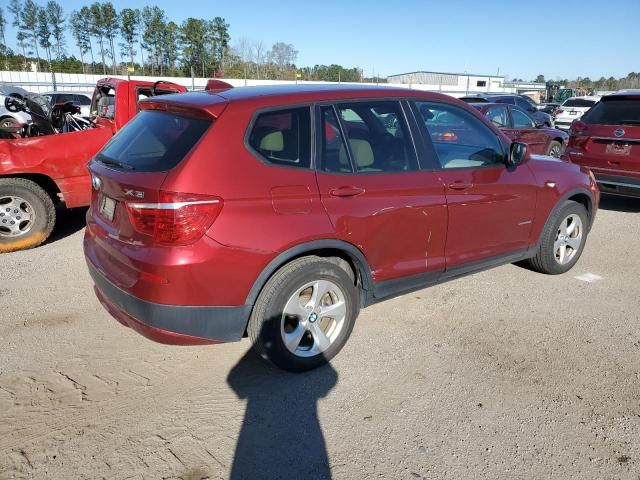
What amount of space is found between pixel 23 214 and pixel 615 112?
8.22m

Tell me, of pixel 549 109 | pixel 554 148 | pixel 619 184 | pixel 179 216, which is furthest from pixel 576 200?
pixel 549 109

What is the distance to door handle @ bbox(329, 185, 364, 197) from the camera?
3.13 m

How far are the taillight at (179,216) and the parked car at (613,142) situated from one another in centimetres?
671

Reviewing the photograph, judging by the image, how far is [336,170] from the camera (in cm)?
319

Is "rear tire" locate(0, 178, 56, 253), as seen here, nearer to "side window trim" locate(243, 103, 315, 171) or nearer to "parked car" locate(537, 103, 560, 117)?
"side window trim" locate(243, 103, 315, 171)

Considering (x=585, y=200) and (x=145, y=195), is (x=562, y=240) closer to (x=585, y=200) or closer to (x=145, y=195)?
(x=585, y=200)

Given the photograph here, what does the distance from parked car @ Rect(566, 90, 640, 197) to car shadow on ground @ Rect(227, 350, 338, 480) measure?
6059mm

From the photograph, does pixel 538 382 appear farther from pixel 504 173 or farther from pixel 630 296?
pixel 630 296

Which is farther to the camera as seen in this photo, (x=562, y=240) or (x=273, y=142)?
(x=562, y=240)

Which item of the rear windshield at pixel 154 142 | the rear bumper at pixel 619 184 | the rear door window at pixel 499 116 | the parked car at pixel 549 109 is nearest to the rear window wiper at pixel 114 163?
the rear windshield at pixel 154 142

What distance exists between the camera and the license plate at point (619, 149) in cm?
713

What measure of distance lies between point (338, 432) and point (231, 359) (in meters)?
1.05

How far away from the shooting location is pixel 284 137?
3.06m

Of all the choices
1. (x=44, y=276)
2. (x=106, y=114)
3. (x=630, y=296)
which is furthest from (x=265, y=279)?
(x=106, y=114)
